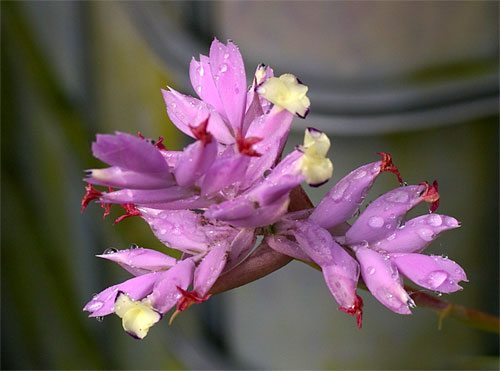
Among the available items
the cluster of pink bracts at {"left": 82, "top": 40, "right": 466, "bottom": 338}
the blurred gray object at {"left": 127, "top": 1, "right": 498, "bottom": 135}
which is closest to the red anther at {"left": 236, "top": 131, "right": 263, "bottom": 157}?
the cluster of pink bracts at {"left": 82, "top": 40, "right": 466, "bottom": 338}

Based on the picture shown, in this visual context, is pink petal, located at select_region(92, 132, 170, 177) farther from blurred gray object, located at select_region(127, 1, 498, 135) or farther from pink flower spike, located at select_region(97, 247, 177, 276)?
blurred gray object, located at select_region(127, 1, 498, 135)

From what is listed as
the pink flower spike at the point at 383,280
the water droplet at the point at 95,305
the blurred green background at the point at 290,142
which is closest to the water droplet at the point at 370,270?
the pink flower spike at the point at 383,280

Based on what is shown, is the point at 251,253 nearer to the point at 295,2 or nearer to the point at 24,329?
the point at 295,2

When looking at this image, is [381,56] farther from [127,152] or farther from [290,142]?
[127,152]

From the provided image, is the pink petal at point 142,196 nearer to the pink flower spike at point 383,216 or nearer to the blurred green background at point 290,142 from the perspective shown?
the pink flower spike at point 383,216

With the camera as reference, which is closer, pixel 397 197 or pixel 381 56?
pixel 397 197

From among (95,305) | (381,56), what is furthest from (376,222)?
(381,56)
